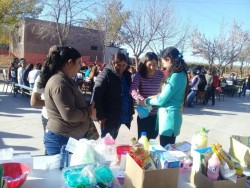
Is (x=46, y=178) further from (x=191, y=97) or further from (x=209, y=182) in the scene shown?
(x=191, y=97)

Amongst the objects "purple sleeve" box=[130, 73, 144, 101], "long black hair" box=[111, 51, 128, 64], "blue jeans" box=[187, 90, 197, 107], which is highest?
"long black hair" box=[111, 51, 128, 64]

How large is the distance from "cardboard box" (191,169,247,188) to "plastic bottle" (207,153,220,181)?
0.09 ft

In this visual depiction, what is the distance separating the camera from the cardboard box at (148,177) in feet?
4.48

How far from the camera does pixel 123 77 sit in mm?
3027

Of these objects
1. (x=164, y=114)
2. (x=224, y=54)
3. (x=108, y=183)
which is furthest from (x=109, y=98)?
(x=224, y=54)

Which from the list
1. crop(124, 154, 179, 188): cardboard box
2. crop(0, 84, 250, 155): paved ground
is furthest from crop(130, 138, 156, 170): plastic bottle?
crop(0, 84, 250, 155): paved ground

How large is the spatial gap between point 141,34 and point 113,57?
16534 mm

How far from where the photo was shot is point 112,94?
2834mm

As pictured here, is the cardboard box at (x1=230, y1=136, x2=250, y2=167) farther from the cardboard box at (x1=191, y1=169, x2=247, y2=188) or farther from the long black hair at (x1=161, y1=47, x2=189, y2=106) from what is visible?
the long black hair at (x1=161, y1=47, x2=189, y2=106)

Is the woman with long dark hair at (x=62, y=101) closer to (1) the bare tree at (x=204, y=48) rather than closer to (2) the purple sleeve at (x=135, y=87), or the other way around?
(2) the purple sleeve at (x=135, y=87)

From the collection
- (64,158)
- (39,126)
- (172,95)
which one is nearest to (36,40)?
(39,126)

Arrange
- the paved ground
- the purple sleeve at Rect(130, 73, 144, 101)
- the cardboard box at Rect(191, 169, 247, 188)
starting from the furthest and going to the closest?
the paved ground → the purple sleeve at Rect(130, 73, 144, 101) → the cardboard box at Rect(191, 169, 247, 188)

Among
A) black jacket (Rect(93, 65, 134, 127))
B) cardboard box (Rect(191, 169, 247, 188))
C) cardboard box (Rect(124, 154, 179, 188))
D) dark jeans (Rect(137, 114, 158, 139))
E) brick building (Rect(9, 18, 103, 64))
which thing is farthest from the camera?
brick building (Rect(9, 18, 103, 64))

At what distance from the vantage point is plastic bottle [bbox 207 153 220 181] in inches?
59.9
